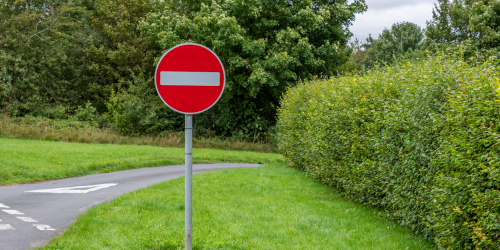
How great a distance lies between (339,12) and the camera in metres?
24.8

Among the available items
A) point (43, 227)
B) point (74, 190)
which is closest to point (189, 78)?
point (43, 227)

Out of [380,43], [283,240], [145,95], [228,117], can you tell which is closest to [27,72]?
[145,95]

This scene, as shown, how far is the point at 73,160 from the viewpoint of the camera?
1462cm

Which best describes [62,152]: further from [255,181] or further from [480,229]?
[480,229]

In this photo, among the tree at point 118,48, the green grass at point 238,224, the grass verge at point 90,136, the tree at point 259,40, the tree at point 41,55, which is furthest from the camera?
the tree at point 118,48

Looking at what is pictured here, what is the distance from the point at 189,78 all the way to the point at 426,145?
123 inches

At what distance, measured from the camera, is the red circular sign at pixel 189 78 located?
4.45 m

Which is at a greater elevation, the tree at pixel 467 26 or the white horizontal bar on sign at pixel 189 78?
the tree at pixel 467 26

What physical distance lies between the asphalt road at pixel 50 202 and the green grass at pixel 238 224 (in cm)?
46

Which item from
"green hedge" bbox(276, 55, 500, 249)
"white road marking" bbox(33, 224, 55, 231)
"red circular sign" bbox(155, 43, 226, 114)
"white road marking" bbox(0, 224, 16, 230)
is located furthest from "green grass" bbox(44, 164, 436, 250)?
"red circular sign" bbox(155, 43, 226, 114)

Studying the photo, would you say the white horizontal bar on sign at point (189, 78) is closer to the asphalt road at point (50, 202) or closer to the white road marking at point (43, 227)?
the asphalt road at point (50, 202)

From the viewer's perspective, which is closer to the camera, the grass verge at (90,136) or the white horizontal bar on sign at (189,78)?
the white horizontal bar on sign at (189,78)

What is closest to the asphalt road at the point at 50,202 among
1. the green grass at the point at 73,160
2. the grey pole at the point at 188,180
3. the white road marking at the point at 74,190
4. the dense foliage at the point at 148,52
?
the white road marking at the point at 74,190

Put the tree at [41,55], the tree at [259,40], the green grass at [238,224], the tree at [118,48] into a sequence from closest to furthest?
the green grass at [238,224]
the tree at [259,40]
the tree at [41,55]
the tree at [118,48]
